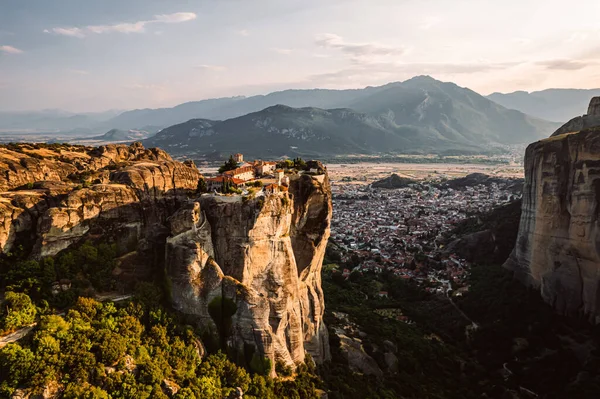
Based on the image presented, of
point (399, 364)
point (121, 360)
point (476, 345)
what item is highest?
point (121, 360)

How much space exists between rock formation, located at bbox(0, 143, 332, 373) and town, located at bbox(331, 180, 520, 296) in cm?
3930

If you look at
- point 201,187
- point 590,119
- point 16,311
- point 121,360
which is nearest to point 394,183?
point 590,119

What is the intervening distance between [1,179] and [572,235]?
180 feet

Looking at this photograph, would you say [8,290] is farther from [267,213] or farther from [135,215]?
[267,213]

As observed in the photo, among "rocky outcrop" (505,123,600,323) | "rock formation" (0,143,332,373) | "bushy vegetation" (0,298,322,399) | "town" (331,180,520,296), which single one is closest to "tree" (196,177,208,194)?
"rock formation" (0,143,332,373)

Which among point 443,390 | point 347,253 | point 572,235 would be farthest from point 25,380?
point 347,253

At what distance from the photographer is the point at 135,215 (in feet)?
98.3

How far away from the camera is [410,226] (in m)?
108

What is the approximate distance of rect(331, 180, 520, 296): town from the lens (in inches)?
2859

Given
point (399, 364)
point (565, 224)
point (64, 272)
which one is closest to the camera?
point (64, 272)

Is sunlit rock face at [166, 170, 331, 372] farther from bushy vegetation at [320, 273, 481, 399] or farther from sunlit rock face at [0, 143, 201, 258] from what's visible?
bushy vegetation at [320, 273, 481, 399]

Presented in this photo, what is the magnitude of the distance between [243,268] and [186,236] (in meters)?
4.45

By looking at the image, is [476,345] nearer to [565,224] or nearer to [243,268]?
[565,224]

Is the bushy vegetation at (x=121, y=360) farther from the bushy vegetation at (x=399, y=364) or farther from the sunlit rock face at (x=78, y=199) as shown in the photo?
the bushy vegetation at (x=399, y=364)
